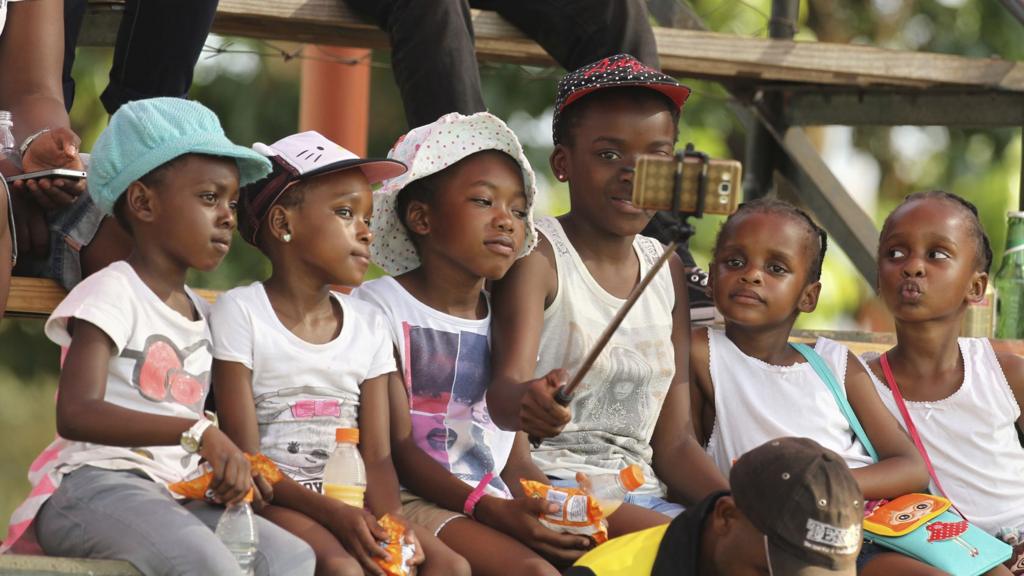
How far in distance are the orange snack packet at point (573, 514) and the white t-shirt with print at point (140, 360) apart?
74cm

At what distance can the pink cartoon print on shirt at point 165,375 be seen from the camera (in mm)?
3229

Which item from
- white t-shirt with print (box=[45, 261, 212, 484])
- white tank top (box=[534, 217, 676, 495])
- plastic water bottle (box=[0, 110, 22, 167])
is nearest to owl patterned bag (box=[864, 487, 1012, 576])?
white tank top (box=[534, 217, 676, 495])

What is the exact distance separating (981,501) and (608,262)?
1.13 metres

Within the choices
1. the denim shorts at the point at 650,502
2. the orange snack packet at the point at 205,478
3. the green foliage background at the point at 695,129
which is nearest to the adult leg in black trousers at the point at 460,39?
the denim shorts at the point at 650,502

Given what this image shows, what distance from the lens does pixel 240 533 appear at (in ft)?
10.1

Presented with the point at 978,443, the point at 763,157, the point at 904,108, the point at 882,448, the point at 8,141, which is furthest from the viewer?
the point at 763,157

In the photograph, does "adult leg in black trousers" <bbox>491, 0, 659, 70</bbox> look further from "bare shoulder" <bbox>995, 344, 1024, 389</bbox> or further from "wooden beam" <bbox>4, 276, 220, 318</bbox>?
"wooden beam" <bbox>4, 276, 220, 318</bbox>

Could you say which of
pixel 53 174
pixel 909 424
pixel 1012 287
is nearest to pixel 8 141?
pixel 53 174

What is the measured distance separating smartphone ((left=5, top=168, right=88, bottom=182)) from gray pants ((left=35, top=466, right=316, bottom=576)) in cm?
75

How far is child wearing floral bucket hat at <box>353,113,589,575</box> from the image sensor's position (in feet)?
11.9

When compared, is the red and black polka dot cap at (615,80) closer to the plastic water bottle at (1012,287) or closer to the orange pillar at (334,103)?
the plastic water bottle at (1012,287)

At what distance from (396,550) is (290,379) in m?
0.46

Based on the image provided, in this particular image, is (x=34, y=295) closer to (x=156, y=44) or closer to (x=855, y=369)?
(x=156, y=44)

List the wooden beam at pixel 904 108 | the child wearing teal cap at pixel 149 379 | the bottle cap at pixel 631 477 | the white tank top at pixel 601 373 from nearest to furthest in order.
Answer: the child wearing teal cap at pixel 149 379 → the bottle cap at pixel 631 477 → the white tank top at pixel 601 373 → the wooden beam at pixel 904 108
